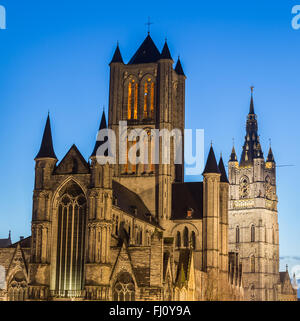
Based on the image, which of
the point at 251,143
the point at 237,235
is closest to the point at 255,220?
the point at 237,235

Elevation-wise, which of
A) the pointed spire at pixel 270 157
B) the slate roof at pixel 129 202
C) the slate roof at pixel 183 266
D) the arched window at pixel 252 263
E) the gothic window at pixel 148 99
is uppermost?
the pointed spire at pixel 270 157

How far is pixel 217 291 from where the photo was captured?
85.1 metres

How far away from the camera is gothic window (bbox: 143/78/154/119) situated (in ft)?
306

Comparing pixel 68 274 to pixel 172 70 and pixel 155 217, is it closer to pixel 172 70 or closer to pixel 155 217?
pixel 155 217

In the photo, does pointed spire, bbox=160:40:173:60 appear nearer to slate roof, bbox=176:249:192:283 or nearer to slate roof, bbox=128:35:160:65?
slate roof, bbox=128:35:160:65

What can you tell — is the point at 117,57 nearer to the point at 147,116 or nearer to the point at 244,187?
Result: the point at 147,116

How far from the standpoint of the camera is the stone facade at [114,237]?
64.8 meters

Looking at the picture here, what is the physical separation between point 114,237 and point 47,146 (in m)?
10.4

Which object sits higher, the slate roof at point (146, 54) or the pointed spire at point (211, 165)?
the slate roof at point (146, 54)

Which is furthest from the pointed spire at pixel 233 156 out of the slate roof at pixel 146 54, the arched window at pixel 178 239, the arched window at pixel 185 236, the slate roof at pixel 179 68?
the arched window at pixel 185 236

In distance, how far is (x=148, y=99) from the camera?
94125 millimetres

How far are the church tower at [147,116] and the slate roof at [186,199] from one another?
113cm

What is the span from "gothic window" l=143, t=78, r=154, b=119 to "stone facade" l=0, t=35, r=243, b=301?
2.24m

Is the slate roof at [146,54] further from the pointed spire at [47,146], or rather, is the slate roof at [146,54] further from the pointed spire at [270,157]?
the pointed spire at [270,157]
